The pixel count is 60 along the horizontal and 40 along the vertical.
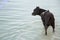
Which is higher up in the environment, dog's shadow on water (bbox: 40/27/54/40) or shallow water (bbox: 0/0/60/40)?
shallow water (bbox: 0/0/60/40)

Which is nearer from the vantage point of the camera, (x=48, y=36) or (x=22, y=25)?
(x=48, y=36)

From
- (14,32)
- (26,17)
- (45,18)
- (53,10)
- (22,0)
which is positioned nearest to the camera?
(45,18)

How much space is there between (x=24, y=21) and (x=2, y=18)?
0.59 meters

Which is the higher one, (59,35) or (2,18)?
(2,18)

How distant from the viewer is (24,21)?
11.0 feet

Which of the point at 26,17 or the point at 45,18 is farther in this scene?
the point at 26,17

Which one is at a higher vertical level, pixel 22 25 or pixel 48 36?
pixel 22 25

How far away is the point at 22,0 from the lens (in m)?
5.34

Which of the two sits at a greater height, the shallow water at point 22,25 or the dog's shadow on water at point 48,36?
the shallow water at point 22,25

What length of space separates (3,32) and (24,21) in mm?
681

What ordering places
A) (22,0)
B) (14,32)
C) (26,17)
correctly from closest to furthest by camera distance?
(14,32), (26,17), (22,0)

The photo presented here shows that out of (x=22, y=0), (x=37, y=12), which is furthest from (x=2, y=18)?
(x=22, y=0)

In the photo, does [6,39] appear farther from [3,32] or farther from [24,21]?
[24,21]

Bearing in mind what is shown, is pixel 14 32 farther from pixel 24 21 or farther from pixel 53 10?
pixel 53 10
